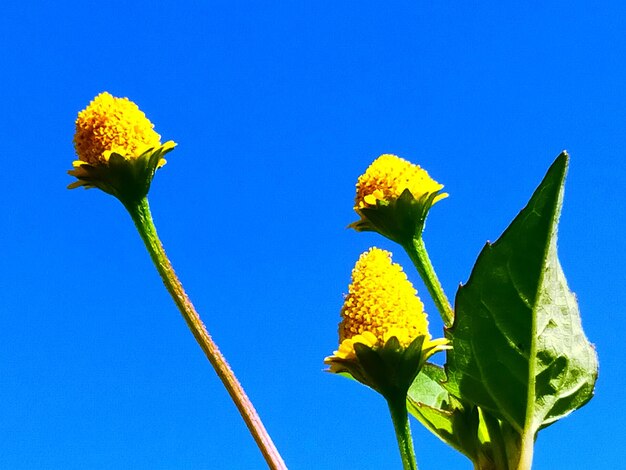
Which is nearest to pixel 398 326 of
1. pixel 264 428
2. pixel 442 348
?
pixel 442 348

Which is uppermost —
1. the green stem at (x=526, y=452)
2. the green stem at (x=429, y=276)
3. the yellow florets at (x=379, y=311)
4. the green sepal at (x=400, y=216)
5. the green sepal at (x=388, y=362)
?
the green sepal at (x=400, y=216)

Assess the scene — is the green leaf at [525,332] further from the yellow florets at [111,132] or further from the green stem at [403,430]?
the yellow florets at [111,132]

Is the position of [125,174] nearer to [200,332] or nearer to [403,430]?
[200,332]

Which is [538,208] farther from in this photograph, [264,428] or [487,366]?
[264,428]

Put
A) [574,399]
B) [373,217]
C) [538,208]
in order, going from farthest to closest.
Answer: [373,217], [574,399], [538,208]

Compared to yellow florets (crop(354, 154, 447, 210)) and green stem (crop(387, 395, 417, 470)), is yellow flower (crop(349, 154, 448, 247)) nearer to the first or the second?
yellow florets (crop(354, 154, 447, 210))

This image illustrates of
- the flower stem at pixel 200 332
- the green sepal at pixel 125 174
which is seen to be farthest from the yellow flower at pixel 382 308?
the green sepal at pixel 125 174
